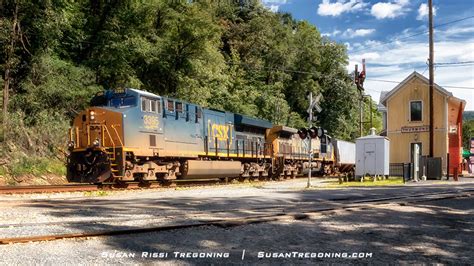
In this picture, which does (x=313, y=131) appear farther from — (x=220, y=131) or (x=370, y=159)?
(x=370, y=159)

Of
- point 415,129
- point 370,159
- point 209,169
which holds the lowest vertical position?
point 209,169

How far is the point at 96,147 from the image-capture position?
16.6m

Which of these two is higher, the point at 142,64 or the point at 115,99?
the point at 142,64

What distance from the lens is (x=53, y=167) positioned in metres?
22.7

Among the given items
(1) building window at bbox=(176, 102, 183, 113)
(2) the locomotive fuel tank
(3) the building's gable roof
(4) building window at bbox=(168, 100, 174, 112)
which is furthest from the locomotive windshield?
(3) the building's gable roof

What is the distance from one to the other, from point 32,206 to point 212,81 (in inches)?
1212

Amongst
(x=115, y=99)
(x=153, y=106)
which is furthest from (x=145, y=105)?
(x=115, y=99)

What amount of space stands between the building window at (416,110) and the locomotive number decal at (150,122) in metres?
23.9

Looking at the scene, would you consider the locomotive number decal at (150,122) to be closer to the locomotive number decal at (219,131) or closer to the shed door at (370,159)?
the locomotive number decal at (219,131)

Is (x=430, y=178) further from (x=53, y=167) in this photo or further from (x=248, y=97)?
(x=248, y=97)

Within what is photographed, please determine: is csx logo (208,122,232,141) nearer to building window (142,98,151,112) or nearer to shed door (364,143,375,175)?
Result: building window (142,98,151,112)

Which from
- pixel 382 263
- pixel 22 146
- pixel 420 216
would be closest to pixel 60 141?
pixel 22 146

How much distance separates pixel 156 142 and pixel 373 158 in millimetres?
13197

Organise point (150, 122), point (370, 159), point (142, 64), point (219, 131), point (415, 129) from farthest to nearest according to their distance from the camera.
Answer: point (142, 64), point (415, 129), point (370, 159), point (219, 131), point (150, 122)
